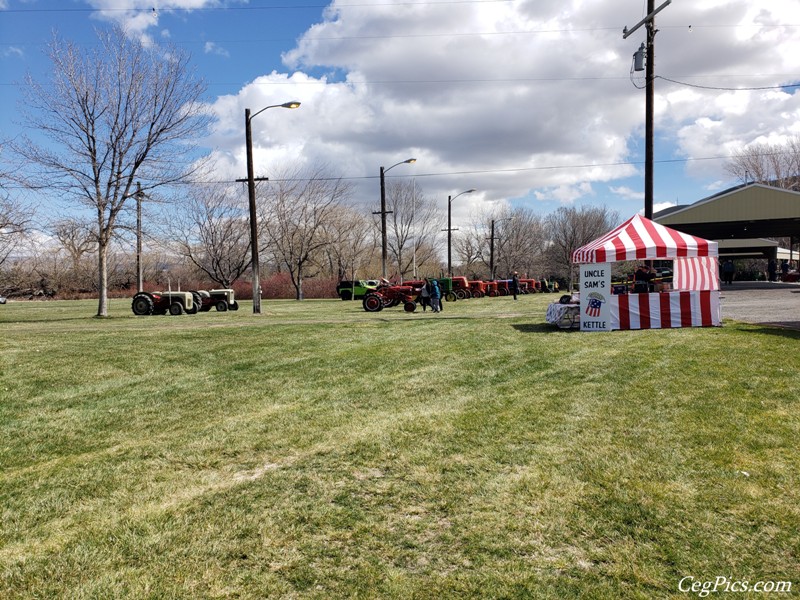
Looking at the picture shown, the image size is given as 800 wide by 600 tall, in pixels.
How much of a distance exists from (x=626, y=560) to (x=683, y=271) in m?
22.4

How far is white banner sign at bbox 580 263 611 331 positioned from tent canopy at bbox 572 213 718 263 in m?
0.30

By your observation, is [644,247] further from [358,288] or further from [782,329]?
[358,288]

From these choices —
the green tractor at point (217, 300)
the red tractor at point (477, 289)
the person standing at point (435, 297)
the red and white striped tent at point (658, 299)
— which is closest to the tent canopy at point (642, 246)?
the red and white striped tent at point (658, 299)

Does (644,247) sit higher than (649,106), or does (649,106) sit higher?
(649,106)

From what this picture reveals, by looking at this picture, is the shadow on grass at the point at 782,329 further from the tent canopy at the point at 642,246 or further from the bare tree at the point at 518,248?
the bare tree at the point at 518,248

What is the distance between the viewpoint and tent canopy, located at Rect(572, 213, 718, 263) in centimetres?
1352

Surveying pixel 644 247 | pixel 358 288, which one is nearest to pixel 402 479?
pixel 644 247

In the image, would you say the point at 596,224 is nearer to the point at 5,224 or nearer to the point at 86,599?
the point at 5,224

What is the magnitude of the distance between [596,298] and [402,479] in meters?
10.5

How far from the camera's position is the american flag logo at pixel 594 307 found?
44.1ft

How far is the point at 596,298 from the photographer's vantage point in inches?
531

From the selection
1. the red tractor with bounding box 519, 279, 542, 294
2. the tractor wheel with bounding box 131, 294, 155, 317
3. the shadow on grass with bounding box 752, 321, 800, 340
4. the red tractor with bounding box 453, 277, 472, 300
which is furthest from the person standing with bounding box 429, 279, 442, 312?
the red tractor with bounding box 519, 279, 542, 294

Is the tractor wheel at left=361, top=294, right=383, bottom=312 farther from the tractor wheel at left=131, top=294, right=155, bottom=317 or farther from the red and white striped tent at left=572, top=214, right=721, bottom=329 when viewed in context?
the red and white striped tent at left=572, top=214, right=721, bottom=329

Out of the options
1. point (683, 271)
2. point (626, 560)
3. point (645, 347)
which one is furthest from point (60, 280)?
point (626, 560)
